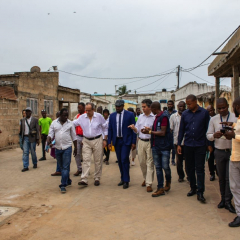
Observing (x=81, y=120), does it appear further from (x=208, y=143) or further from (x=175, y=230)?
(x=175, y=230)

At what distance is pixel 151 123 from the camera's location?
6.21 meters

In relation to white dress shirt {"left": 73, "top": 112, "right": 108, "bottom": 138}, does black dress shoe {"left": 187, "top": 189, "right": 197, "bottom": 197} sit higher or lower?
lower

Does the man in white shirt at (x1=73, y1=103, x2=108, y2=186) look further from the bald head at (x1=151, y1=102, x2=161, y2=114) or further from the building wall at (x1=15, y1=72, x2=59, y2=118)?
the building wall at (x1=15, y1=72, x2=59, y2=118)

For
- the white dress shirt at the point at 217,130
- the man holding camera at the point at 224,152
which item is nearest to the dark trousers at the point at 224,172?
the man holding camera at the point at 224,152

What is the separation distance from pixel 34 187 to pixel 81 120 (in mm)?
1891

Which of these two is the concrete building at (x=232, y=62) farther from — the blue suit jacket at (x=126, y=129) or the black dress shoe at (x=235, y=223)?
the black dress shoe at (x=235, y=223)

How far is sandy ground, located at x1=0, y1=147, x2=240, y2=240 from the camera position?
12.8 ft

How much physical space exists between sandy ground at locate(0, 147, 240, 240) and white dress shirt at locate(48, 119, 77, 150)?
1.02 meters

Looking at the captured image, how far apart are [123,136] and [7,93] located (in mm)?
9921

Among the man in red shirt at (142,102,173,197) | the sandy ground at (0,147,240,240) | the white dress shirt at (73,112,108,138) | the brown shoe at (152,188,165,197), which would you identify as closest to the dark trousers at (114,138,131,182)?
the sandy ground at (0,147,240,240)

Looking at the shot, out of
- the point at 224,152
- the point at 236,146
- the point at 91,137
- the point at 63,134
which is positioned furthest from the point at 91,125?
the point at 236,146

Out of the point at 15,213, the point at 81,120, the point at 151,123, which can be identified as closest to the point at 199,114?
the point at 151,123

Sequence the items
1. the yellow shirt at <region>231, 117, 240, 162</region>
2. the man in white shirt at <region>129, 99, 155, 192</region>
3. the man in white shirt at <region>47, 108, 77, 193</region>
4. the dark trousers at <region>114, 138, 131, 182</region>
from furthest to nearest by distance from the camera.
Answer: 1. the dark trousers at <region>114, 138, 131, 182</region>
2. the man in white shirt at <region>47, 108, 77, 193</region>
3. the man in white shirt at <region>129, 99, 155, 192</region>
4. the yellow shirt at <region>231, 117, 240, 162</region>

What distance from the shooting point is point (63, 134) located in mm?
6215
